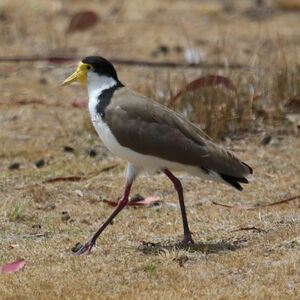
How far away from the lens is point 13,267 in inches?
195

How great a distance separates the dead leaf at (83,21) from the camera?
12.8 metres

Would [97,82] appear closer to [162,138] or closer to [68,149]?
[162,138]

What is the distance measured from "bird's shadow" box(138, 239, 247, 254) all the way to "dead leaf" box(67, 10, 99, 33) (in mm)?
7915

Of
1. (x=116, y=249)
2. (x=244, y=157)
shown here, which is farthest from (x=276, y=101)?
(x=116, y=249)

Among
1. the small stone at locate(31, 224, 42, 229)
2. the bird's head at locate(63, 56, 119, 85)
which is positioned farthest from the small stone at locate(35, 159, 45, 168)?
the bird's head at locate(63, 56, 119, 85)

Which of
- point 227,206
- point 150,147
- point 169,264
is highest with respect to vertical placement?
point 150,147

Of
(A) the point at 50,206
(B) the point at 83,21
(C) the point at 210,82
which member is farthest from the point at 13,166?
(B) the point at 83,21

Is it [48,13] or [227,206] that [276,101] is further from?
[48,13]

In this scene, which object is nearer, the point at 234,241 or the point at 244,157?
the point at 234,241

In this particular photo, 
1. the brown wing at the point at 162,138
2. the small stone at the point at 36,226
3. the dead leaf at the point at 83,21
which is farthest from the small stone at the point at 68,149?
the dead leaf at the point at 83,21

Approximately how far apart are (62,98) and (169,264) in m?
5.67

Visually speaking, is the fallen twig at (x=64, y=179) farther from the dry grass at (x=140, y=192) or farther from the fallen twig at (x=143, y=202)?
the fallen twig at (x=143, y=202)

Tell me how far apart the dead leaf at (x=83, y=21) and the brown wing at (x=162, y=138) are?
762 cm

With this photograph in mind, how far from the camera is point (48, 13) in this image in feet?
47.0
